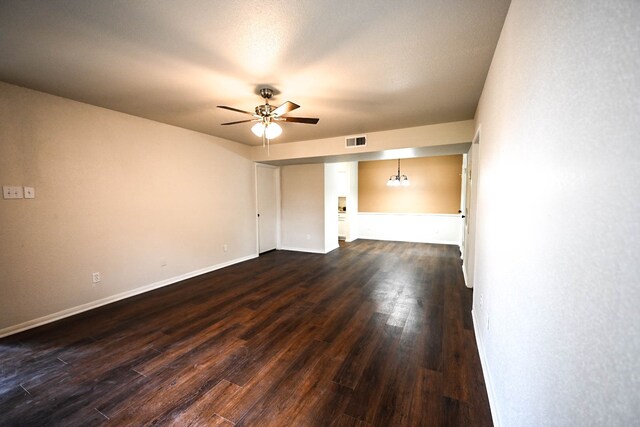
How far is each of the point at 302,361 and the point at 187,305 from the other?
1.90 meters

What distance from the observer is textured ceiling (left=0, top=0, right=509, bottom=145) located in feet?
4.97

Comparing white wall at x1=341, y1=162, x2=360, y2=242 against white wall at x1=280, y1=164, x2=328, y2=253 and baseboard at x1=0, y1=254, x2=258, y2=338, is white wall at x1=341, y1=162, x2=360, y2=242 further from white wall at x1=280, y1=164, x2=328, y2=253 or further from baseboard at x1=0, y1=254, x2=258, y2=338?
baseboard at x1=0, y1=254, x2=258, y2=338

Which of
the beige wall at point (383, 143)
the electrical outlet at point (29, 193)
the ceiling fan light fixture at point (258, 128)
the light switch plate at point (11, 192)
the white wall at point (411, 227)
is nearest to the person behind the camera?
the light switch plate at point (11, 192)

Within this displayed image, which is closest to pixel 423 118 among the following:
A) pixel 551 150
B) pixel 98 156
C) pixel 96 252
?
pixel 551 150

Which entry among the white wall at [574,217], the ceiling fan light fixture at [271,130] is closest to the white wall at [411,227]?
the ceiling fan light fixture at [271,130]

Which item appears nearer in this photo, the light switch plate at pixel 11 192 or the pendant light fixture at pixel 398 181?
the light switch plate at pixel 11 192

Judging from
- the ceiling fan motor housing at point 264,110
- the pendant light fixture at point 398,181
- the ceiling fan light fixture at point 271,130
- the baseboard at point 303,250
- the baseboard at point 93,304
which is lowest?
the baseboard at point 93,304

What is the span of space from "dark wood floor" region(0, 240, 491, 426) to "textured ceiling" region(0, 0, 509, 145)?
250 centimetres

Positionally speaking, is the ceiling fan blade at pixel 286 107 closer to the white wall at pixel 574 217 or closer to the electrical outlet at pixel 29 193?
the white wall at pixel 574 217

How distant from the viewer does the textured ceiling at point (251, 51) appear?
4.97 feet

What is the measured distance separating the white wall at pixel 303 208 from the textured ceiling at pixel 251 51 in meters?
2.95

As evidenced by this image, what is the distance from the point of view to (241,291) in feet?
11.9

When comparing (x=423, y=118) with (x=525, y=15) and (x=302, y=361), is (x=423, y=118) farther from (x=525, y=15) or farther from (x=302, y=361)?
(x=302, y=361)

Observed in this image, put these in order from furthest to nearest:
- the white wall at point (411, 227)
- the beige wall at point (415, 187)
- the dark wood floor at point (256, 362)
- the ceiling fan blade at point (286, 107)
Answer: the white wall at point (411, 227), the beige wall at point (415, 187), the ceiling fan blade at point (286, 107), the dark wood floor at point (256, 362)
